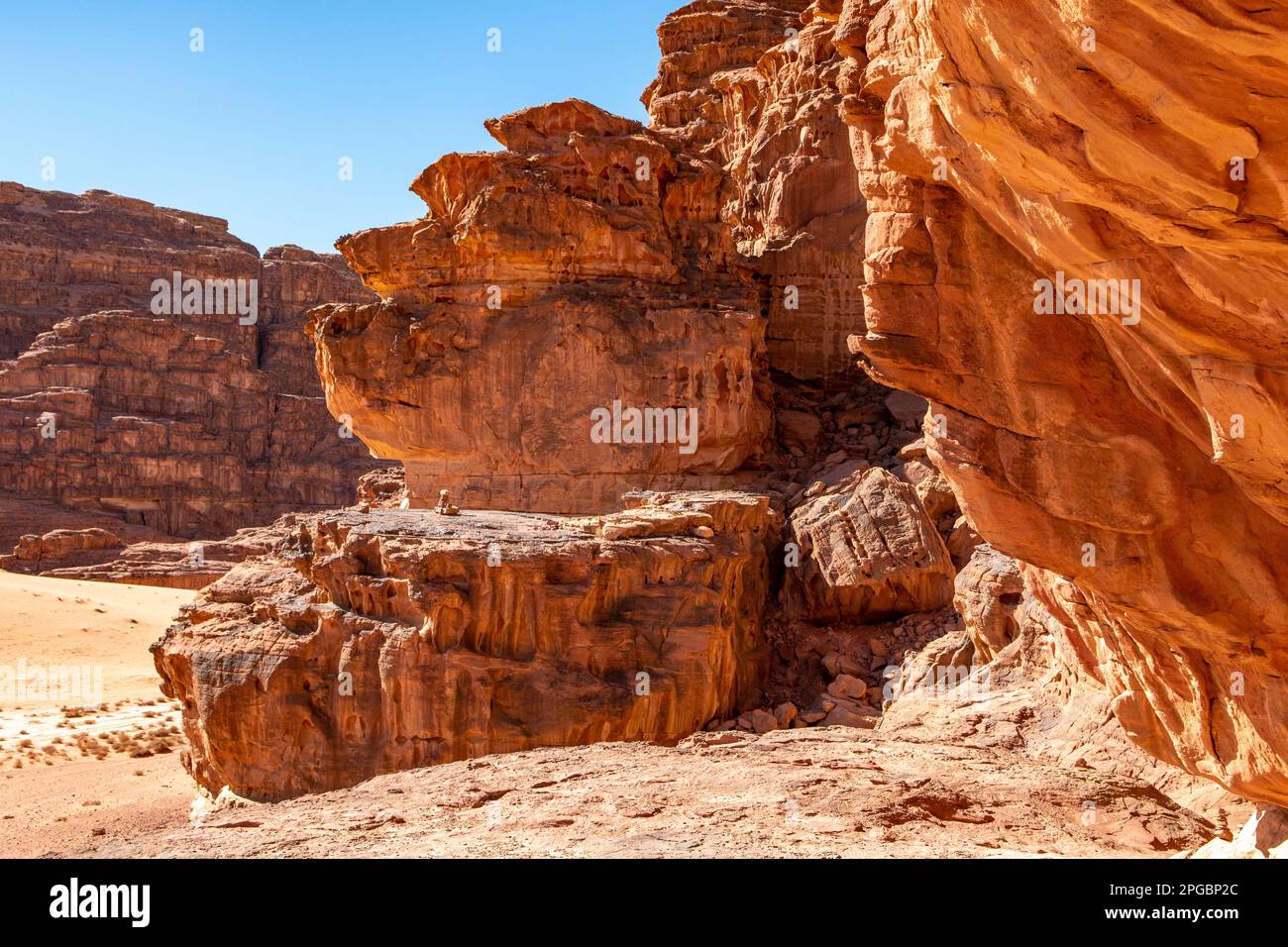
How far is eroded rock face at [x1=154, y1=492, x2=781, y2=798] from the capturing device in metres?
14.8

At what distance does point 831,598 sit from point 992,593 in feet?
19.3

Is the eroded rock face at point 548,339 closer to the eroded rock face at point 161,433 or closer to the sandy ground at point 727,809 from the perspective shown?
the sandy ground at point 727,809

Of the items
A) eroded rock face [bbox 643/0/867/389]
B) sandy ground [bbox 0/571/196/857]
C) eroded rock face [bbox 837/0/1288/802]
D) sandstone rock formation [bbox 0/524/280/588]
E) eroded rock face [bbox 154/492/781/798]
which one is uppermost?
eroded rock face [bbox 643/0/867/389]

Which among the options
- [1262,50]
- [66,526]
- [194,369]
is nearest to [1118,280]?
[1262,50]

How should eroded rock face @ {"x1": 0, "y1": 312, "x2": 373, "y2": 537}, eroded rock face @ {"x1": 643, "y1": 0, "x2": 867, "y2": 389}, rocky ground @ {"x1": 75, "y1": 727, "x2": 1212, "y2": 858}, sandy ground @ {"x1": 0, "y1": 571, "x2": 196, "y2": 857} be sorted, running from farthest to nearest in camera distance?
eroded rock face @ {"x1": 0, "y1": 312, "x2": 373, "y2": 537}, eroded rock face @ {"x1": 643, "y1": 0, "x2": 867, "y2": 389}, sandy ground @ {"x1": 0, "y1": 571, "x2": 196, "y2": 857}, rocky ground @ {"x1": 75, "y1": 727, "x2": 1212, "y2": 858}

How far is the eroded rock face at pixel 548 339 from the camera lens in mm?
A: 22109

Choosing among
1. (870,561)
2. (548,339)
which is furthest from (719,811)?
(548,339)

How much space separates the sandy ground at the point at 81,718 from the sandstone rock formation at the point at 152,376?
11878 mm

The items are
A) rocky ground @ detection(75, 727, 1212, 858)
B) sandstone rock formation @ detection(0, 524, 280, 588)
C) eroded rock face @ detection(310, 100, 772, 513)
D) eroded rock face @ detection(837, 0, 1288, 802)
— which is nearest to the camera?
eroded rock face @ detection(837, 0, 1288, 802)

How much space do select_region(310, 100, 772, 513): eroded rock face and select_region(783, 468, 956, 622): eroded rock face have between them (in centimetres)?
368

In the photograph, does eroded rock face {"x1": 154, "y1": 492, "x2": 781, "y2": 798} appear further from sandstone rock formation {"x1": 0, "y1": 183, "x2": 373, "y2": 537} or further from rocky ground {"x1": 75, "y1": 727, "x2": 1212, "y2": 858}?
sandstone rock formation {"x1": 0, "y1": 183, "x2": 373, "y2": 537}

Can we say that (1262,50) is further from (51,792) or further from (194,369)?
(194,369)

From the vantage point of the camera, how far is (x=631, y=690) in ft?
51.2

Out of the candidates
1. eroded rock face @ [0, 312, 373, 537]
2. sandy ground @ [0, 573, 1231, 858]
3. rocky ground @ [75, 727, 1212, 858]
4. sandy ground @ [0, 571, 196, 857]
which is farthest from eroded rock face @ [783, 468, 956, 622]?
eroded rock face @ [0, 312, 373, 537]
